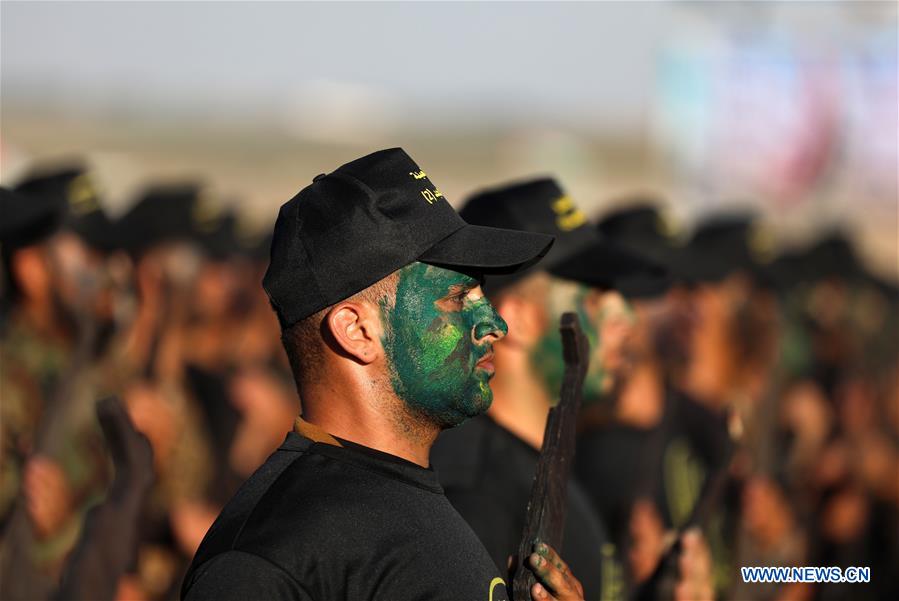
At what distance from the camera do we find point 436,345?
280 centimetres

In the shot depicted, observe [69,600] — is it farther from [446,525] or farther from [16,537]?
[446,525]

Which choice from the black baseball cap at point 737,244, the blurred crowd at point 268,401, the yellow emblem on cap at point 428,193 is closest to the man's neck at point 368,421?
the yellow emblem on cap at point 428,193

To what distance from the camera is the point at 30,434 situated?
5773 mm

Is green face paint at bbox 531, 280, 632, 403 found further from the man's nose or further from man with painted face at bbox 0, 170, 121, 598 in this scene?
man with painted face at bbox 0, 170, 121, 598

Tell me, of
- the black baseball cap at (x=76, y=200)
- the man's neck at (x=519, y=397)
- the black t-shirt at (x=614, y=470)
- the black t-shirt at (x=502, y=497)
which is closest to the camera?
the black t-shirt at (x=502, y=497)

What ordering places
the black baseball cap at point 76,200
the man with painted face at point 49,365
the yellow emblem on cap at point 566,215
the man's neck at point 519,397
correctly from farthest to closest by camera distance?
the black baseball cap at point 76,200 < the man with painted face at point 49,365 < the yellow emblem on cap at point 566,215 < the man's neck at point 519,397

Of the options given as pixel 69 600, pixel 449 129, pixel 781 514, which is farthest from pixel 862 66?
pixel 449 129

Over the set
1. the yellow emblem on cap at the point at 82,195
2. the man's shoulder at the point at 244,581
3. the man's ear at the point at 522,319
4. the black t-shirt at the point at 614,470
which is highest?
the man's shoulder at the point at 244,581

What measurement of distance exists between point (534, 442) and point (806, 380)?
6.07m

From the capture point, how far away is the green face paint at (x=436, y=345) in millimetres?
2791

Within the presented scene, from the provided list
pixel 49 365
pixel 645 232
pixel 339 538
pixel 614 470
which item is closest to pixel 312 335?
pixel 339 538

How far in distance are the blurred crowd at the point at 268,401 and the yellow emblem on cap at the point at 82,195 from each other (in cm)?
2

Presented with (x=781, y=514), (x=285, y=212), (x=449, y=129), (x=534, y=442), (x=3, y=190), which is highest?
(x=285, y=212)

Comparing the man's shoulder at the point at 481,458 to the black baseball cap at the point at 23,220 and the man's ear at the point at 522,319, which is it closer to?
the man's ear at the point at 522,319
